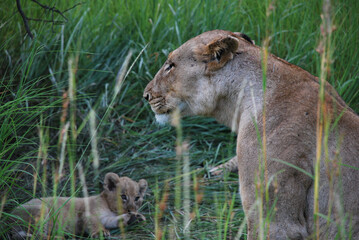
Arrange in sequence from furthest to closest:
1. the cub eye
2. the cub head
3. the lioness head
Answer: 1. the cub head
2. the cub eye
3. the lioness head

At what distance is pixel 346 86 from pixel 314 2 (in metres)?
1.37

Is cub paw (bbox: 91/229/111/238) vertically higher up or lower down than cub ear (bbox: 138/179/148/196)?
lower down

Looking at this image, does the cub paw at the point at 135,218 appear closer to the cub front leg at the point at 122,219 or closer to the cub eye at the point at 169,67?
the cub front leg at the point at 122,219

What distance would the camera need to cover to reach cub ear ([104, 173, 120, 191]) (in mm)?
4656

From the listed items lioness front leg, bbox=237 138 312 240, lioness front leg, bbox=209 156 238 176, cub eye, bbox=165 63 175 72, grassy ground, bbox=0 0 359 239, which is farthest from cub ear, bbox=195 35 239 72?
lioness front leg, bbox=209 156 238 176

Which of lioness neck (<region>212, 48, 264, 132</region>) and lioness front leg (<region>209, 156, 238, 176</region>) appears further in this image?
lioness front leg (<region>209, 156, 238, 176</region>)

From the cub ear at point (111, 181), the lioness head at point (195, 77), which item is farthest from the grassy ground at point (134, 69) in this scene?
the lioness head at point (195, 77)

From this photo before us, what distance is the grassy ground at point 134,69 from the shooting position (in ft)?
16.7

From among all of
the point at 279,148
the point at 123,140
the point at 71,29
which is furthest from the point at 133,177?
the point at 279,148

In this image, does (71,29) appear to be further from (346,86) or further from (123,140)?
(346,86)

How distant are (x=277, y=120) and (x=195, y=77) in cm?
74

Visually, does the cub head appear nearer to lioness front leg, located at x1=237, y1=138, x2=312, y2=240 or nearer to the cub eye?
the cub eye

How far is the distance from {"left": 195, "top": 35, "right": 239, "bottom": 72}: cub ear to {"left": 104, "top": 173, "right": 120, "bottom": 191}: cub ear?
5.16ft

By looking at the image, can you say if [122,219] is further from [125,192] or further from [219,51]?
[219,51]
